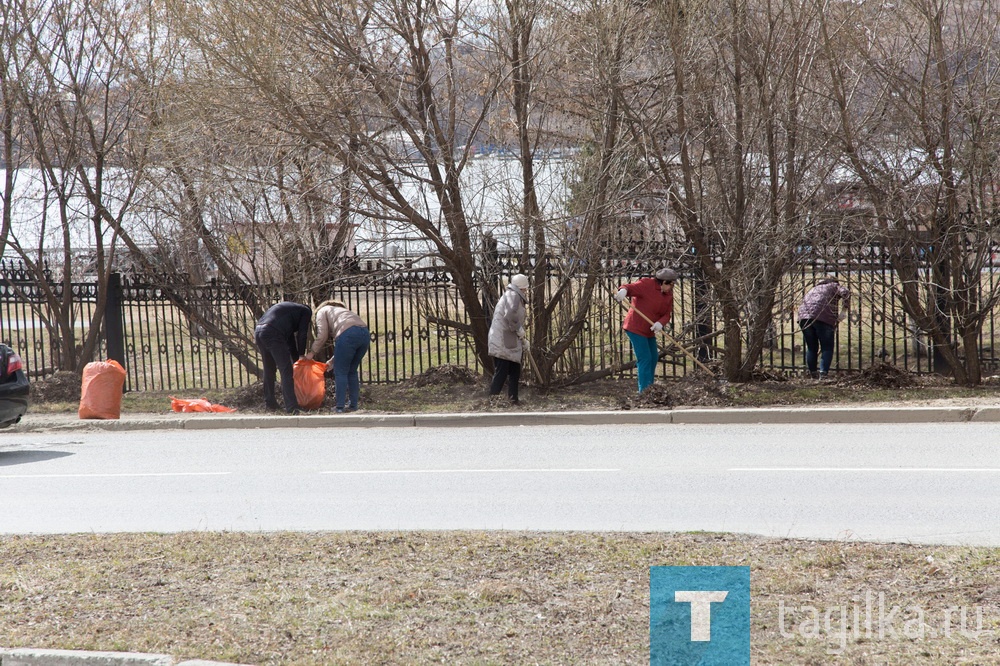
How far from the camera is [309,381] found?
1267 centimetres

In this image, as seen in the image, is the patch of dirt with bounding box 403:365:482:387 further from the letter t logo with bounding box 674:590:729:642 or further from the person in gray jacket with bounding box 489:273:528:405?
the letter t logo with bounding box 674:590:729:642

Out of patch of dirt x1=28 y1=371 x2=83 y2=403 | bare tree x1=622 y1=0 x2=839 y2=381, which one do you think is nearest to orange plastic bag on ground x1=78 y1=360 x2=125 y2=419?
patch of dirt x1=28 y1=371 x2=83 y2=403

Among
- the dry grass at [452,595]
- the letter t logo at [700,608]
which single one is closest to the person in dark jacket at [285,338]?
the dry grass at [452,595]

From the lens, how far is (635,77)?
510 inches

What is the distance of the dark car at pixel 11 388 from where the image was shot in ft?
34.1

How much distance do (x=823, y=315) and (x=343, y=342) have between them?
6274 millimetres

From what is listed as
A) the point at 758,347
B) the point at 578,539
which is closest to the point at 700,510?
the point at 578,539

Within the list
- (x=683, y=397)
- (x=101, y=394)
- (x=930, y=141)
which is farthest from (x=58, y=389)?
(x=930, y=141)

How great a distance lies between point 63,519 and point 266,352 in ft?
17.1

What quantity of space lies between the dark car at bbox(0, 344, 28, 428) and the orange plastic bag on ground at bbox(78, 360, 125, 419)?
1.91 m

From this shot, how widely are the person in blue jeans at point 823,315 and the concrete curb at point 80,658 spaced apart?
10945mm

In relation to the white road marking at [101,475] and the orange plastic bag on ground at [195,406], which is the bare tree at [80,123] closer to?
the orange plastic bag on ground at [195,406]

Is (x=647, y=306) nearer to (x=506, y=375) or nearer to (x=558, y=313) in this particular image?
(x=558, y=313)

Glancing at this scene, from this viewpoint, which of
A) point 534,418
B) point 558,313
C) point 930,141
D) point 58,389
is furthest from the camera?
point 58,389
